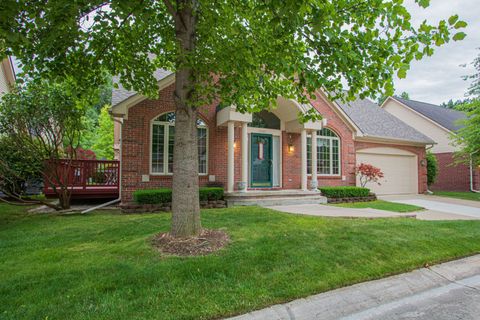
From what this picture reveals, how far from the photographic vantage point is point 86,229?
5629mm

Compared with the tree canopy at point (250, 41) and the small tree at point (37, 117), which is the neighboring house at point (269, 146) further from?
the tree canopy at point (250, 41)

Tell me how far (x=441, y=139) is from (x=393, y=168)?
652 centimetres

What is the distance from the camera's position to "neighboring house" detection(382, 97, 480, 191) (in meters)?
17.0

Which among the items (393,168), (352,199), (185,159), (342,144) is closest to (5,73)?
(185,159)

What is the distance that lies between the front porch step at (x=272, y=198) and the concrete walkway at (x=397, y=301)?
549 centimetres

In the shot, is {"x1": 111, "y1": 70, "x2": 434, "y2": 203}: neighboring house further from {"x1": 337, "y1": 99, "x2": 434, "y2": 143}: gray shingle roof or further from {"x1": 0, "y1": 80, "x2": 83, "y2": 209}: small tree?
{"x1": 0, "y1": 80, "x2": 83, "y2": 209}: small tree

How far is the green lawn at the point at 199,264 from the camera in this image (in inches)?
103

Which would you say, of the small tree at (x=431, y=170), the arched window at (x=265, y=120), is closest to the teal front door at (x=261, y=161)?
the arched window at (x=265, y=120)

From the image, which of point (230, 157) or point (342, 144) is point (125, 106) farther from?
point (342, 144)

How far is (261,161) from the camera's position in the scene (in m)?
10.8

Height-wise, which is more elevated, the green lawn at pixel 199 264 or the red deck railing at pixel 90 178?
the red deck railing at pixel 90 178

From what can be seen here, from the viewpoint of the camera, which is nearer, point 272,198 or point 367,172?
point 272,198

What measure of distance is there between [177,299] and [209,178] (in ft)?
23.2

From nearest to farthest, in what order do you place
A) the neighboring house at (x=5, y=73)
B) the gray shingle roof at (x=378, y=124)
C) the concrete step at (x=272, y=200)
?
1. the concrete step at (x=272, y=200)
2. the neighboring house at (x=5, y=73)
3. the gray shingle roof at (x=378, y=124)
